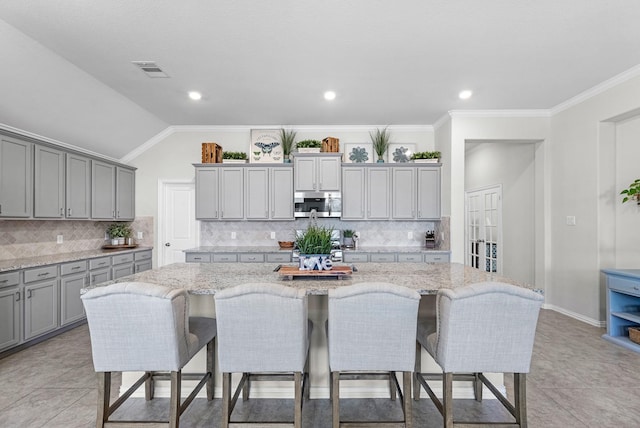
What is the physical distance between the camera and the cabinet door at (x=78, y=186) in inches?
164

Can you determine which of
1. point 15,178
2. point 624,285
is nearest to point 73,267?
point 15,178

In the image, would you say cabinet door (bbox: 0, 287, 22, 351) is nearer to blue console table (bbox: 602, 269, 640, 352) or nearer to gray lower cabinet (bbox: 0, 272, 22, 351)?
gray lower cabinet (bbox: 0, 272, 22, 351)

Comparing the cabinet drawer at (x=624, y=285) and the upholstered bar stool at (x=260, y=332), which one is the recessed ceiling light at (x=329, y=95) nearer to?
the upholstered bar stool at (x=260, y=332)

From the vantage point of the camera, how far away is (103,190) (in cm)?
475

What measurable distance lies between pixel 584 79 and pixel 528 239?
7.97 ft

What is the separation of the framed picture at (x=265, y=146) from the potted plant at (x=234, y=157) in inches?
7.1

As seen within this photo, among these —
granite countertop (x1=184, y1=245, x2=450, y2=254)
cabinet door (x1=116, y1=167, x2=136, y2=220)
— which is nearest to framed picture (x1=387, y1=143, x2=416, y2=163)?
granite countertop (x1=184, y1=245, x2=450, y2=254)

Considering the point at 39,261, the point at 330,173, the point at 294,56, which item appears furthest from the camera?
the point at 330,173

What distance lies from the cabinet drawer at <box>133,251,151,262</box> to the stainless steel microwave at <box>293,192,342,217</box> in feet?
8.24

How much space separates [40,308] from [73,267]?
562 millimetres

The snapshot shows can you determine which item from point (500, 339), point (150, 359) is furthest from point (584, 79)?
point (150, 359)

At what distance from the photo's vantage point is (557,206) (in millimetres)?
4559

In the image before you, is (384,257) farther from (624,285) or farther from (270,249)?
(624,285)

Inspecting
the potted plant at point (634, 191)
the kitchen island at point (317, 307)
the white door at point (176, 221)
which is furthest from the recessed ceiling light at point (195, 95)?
the potted plant at point (634, 191)
